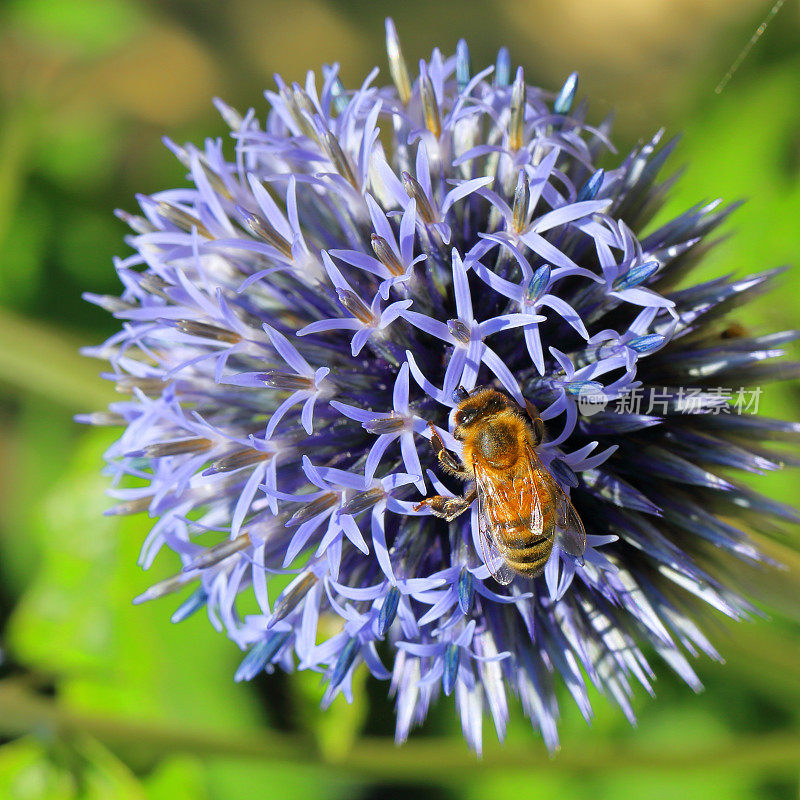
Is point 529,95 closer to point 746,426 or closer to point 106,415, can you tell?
point 746,426

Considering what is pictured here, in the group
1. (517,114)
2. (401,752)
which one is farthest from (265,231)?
(401,752)

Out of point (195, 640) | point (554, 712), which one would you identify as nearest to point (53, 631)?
point (195, 640)

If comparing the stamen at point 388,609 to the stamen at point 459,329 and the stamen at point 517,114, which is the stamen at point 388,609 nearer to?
the stamen at point 459,329

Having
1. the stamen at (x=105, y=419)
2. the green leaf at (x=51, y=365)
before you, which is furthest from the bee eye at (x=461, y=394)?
the green leaf at (x=51, y=365)

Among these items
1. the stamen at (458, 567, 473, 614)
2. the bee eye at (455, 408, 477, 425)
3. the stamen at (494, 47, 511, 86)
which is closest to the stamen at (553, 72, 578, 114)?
the stamen at (494, 47, 511, 86)

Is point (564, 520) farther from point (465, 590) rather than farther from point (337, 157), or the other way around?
point (337, 157)

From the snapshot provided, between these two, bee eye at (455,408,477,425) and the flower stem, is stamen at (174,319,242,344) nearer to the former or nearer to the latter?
bee eye at (455,408,477,425)
